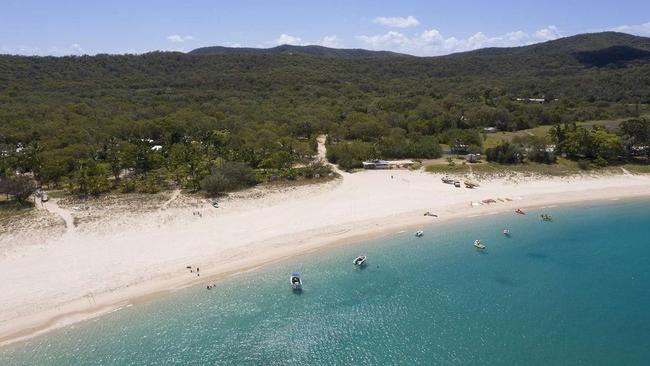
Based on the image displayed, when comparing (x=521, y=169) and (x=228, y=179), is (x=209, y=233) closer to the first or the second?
(x=228, y=179)

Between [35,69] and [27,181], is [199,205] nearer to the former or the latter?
[27,181]

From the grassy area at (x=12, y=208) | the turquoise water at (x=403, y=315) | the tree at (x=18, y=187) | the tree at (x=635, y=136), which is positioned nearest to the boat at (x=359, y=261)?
the turquoise water at (x=403, y=315)

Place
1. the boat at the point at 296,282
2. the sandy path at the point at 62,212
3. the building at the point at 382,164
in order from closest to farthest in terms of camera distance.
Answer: the boat at the point at 296,282, the sandy path at the point at 62,212, the building at the point at 382,164

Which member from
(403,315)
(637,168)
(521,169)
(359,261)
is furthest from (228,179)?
(637,168)

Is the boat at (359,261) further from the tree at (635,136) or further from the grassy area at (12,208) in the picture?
the tree at (635,136)

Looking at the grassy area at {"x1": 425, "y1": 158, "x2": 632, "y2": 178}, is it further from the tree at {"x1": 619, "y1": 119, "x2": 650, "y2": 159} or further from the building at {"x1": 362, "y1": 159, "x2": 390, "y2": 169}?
Result: the building at {"x1": 362, "y1": 159, "x2": 390, "y2": 169}
